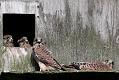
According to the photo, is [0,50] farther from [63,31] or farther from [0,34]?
[63,31]

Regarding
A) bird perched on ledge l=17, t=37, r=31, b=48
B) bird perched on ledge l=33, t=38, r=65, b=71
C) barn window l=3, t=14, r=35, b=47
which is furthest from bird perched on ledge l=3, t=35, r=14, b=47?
bird perched on ledge l=33, t=38, r=65, b=71

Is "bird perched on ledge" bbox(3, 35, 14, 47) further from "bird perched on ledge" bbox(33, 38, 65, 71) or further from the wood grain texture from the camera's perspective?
"bird perched on ledge" bbox(33, 38, 65, 71)

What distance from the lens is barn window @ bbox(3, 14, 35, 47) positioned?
1075 centimetres

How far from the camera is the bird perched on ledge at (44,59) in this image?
30.3 ft

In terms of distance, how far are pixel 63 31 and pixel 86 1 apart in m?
0.58

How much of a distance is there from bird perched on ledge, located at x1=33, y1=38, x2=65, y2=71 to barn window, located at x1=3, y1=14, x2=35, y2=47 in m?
1.18

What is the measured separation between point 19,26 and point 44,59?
1.96 m

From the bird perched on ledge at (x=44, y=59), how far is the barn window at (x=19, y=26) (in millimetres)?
1184

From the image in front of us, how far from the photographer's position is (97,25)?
1015cm

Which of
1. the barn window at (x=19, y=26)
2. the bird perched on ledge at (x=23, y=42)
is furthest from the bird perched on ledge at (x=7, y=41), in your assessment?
the barn window at (x=19, y=26)

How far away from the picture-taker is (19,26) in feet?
36.7

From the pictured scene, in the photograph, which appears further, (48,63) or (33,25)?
(33,25)

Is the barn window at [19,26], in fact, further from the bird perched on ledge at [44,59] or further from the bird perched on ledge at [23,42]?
the bird perched on ledge at [44,59]
